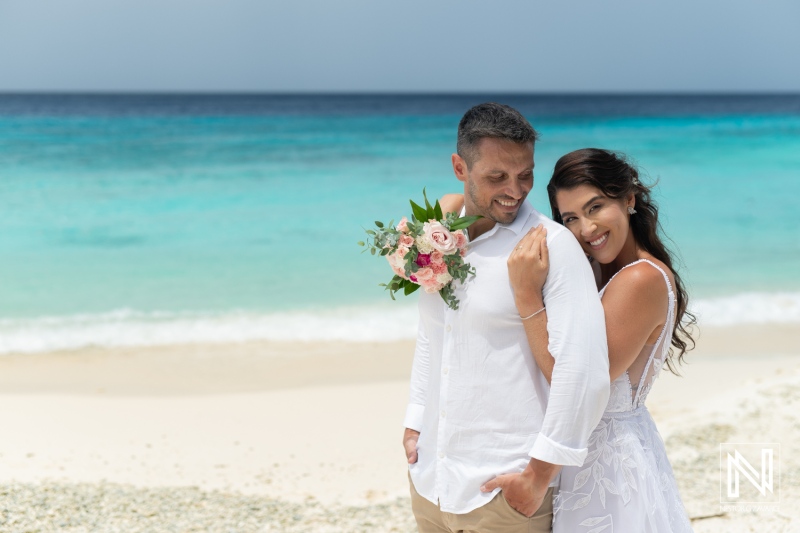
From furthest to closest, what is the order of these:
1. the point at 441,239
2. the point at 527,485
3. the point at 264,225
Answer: the point at 264,225 < the point at 441,239 < the point at 527,485

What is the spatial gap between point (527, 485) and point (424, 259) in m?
0.78

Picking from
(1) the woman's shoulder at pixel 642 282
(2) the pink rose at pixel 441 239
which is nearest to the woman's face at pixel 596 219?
(1) the woman's shoulder at pixel 642 282

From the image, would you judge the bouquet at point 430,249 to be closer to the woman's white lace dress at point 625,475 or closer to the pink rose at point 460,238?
the pink rose at point 460,238

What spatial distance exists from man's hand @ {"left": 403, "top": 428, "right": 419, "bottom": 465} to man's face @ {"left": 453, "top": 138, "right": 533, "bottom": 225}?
34.7 inches

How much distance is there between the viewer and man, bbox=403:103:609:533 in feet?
7.82

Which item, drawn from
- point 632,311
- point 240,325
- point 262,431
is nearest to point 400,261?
point 632,311

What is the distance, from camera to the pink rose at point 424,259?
2623 millimetres

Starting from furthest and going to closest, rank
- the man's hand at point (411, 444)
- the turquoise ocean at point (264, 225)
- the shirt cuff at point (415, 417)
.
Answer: the turquoise ocean at point (264, 225)
the shirt cuff at point (415, 417)
the man's hand at point (411, 444)

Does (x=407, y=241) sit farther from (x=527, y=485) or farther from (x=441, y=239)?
(x=527, y=485)

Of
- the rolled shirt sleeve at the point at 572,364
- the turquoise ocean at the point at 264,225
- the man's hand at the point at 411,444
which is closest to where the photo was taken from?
the rolled shirt sleeve at the point at 572,364

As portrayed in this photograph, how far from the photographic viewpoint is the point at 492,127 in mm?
2512

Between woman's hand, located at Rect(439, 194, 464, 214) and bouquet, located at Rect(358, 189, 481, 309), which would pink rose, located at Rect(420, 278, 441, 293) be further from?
woman's hand, located at Rect(439, 194, 464, 214)

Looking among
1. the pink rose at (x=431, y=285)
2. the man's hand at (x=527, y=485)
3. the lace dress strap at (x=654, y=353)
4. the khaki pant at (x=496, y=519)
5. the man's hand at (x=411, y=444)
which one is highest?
the pink rose at (x=431, y=285)

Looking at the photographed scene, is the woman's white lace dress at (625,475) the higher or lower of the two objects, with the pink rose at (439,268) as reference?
lower
